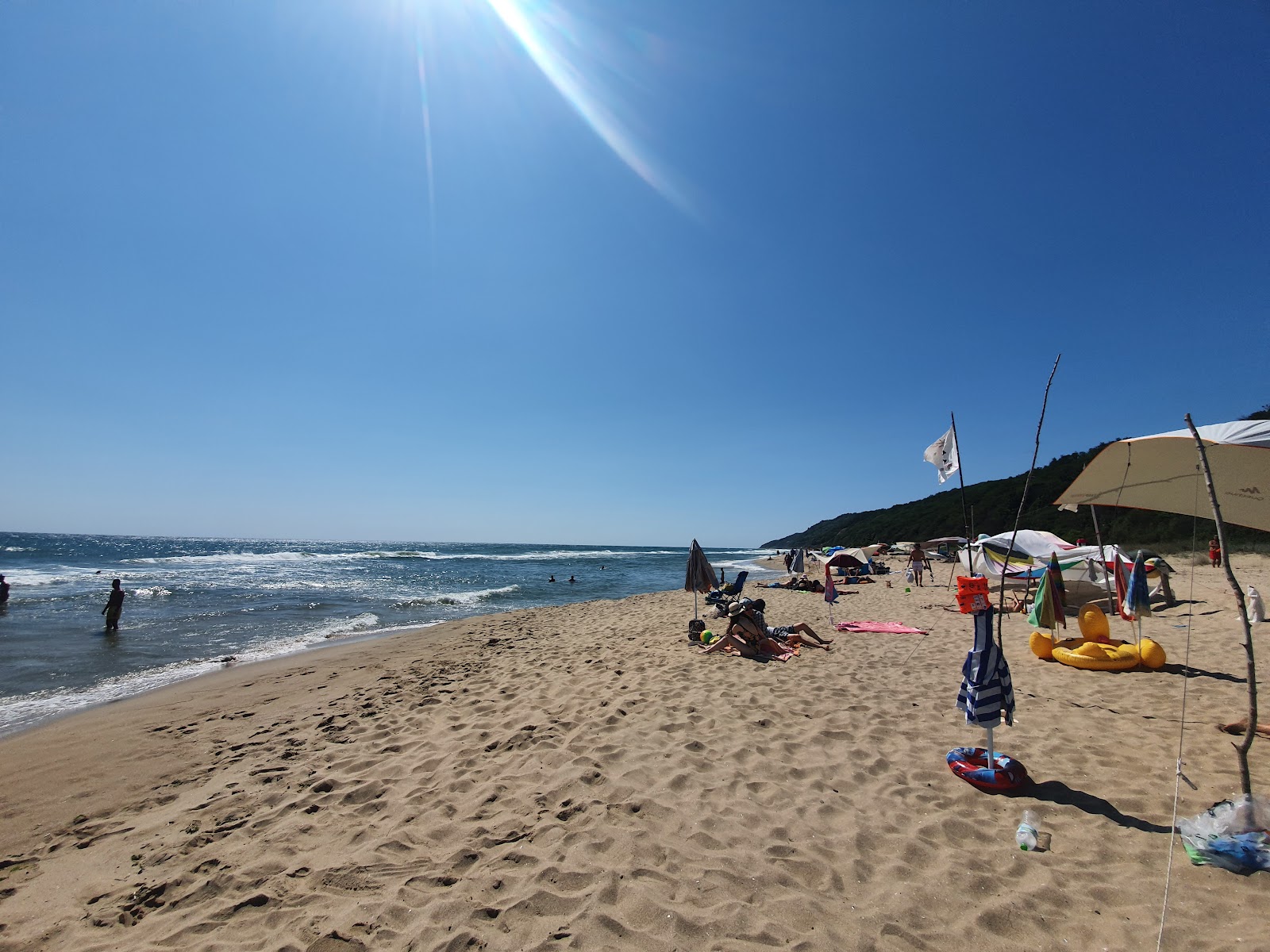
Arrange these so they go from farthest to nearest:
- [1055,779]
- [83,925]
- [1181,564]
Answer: [1181,564]
[1055,779]
[83,925]

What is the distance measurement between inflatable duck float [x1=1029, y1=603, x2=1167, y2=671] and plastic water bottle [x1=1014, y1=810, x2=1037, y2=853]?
5.24 metres

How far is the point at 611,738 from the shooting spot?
5.21 metres

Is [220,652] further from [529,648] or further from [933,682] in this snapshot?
[933,682]

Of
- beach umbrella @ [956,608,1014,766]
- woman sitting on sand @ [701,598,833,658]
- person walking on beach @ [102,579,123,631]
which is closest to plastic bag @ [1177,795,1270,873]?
beach umbrella @ [956,608,1014,766]

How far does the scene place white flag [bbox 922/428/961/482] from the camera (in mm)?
7059

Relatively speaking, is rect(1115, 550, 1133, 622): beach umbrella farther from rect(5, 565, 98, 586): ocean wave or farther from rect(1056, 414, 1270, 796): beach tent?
rect(5, 565, 98, 586): ocean wave

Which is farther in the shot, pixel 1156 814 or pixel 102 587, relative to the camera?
pixel 102 587

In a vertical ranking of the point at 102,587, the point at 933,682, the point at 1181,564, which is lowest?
the point at 102,587

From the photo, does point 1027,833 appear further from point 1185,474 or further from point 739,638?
point 739,638

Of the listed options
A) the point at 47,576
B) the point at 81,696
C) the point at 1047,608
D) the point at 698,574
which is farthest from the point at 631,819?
the point at 47,576

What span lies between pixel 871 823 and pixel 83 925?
5.01 meters

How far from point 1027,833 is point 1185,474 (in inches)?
162

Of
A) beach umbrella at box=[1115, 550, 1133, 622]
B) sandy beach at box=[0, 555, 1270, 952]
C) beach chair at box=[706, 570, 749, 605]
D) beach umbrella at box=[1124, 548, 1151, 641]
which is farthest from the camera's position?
beach chair at box=[706, 570, 749, 605]

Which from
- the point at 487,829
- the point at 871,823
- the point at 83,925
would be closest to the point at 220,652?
the point at 83,925
